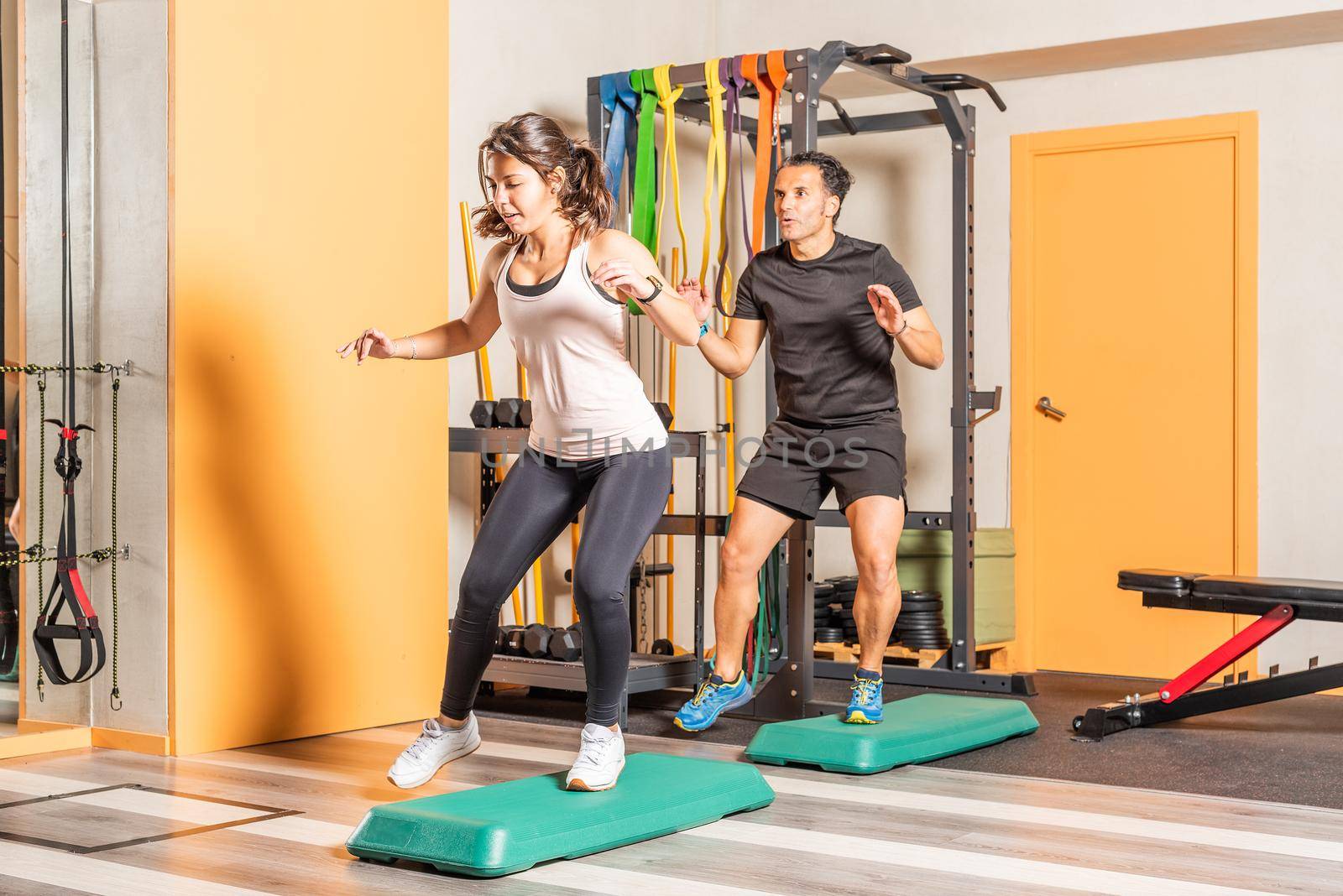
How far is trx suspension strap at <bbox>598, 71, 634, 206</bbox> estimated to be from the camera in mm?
4664

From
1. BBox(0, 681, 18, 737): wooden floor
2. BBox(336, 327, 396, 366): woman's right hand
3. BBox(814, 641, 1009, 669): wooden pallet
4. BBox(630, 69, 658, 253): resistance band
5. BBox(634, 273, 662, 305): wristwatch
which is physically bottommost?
BBox(814, 641, 1009, 669): wooden pallet

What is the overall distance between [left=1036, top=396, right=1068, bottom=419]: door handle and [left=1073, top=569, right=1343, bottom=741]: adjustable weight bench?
1.62 metres

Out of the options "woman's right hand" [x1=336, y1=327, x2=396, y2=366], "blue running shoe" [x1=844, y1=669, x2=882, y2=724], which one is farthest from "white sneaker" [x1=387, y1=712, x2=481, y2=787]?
"blue running shoe" [x1=844, y1=669, x2=882, y2=724]

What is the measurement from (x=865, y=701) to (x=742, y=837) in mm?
994

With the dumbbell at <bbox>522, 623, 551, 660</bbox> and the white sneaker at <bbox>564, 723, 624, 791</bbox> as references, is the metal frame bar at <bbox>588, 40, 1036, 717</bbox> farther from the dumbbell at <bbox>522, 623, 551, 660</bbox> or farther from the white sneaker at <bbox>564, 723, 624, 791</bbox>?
the white sneaker at <bbox>564, 723, 624, 791</bbox>

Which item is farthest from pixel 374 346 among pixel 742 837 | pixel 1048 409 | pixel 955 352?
pixel 1048 409

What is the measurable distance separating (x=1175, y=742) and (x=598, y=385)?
215cm

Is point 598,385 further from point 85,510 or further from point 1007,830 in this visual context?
point 85,510

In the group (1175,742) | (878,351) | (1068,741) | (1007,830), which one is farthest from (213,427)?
(1175,742)

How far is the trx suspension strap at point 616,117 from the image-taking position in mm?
4664

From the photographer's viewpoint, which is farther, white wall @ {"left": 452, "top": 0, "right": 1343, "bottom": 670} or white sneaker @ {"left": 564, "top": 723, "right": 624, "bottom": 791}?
white wall @ {"left": 452, "top": 0, "right": 1343, "bottom": 670}

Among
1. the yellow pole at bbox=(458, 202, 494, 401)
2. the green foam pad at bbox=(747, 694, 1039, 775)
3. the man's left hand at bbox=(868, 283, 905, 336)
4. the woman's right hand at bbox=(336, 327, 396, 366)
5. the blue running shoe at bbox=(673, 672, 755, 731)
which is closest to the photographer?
the woman's right hand at bbox=(336, 327, 396, 366)

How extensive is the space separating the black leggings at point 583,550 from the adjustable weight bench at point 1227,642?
1.76 m

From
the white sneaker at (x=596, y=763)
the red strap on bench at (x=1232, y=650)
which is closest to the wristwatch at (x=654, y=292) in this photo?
the white sneaker at (x=596, y=763)
